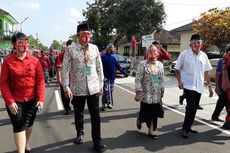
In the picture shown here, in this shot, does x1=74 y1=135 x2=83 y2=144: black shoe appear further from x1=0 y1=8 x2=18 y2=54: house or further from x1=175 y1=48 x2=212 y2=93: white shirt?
x1=0 y1=8 x2=18 y2=54: house

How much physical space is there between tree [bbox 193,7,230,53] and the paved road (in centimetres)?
1180

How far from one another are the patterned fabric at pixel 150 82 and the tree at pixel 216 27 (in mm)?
14775

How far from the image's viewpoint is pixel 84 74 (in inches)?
228

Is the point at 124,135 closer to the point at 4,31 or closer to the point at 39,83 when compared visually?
the point at 39,83

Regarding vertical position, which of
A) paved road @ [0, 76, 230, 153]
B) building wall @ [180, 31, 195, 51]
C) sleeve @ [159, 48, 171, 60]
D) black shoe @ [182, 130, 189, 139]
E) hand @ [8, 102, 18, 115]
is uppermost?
building wall @ [180, 31, 195, 51]

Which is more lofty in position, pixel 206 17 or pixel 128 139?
pixel 206 17

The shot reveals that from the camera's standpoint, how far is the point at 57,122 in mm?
8258

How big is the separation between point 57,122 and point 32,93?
3185mm

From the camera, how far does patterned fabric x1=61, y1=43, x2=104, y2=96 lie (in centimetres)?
578

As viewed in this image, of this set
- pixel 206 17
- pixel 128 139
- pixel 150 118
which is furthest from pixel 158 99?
pixel 206 17

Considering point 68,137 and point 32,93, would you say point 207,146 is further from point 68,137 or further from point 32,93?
point 32,93

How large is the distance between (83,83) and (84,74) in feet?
0.49

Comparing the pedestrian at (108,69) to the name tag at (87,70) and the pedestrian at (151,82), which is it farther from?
the name tag at (87,70)

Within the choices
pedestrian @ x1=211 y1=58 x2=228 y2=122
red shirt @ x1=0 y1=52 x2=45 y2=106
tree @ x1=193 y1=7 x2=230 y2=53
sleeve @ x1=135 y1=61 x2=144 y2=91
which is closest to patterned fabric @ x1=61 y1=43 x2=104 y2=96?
red shirt @ x1=0 y1=52 x2=45 y2=106
